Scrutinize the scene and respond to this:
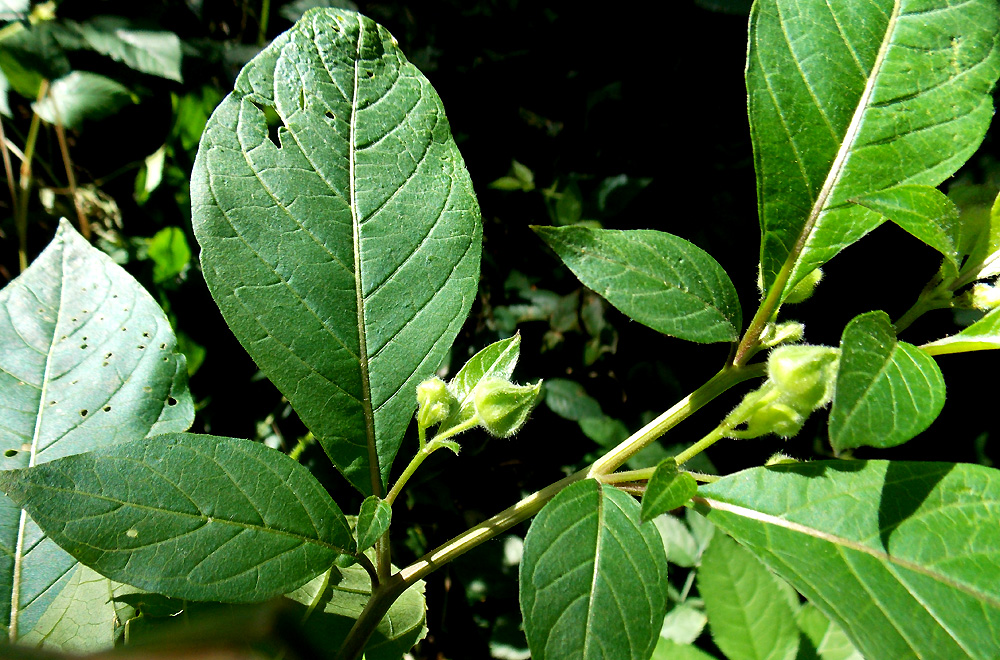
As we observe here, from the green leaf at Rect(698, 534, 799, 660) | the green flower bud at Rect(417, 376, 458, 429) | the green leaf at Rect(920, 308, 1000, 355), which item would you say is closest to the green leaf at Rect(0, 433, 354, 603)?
the green flower bud at Rect(417, 376, 458, 429)

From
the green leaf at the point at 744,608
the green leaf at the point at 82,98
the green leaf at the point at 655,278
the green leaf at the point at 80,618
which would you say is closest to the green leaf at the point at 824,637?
the green leaf at the point at 744,608

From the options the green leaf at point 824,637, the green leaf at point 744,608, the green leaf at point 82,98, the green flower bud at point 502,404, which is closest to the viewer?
the green flower bud at point 502,404

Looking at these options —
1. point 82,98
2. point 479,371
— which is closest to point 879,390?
point 479,371

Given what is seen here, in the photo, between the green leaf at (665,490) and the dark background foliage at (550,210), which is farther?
the dark background foliage at (550,210)

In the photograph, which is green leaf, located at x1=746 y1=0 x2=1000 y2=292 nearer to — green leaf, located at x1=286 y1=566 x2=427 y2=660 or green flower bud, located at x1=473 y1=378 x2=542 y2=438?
green flower bud, located at x1=473 y1=378 x2=542 y2=438

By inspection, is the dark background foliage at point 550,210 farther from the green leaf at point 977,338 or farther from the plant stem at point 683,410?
the green leaf at point 977,338

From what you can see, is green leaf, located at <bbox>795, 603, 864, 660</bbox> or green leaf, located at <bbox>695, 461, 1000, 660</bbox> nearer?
green leaf, located at <bbox>695, 461, 1000, 660</bbox>

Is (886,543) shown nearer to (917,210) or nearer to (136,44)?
(917,210)
